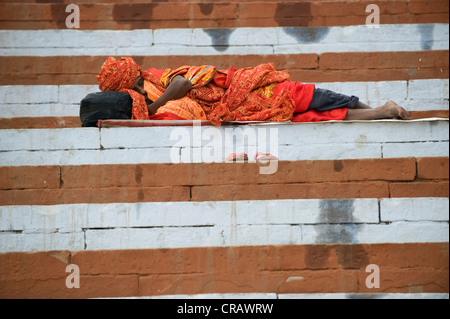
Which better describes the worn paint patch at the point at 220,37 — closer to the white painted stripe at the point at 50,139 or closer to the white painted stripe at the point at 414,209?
the white painted stripe at the point at 50,139

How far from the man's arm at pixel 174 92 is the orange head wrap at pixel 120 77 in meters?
0.08

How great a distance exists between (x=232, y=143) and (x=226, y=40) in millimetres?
1579

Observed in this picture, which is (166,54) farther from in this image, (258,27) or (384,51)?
(384,51)

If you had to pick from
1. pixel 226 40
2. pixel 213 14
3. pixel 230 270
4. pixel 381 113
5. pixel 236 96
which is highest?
pixel 213 14

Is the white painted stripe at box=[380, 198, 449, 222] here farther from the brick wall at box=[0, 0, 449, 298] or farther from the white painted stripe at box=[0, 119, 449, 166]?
the white painted stripe at box=[0, 119, 449, 166]

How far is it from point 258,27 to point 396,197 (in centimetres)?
221

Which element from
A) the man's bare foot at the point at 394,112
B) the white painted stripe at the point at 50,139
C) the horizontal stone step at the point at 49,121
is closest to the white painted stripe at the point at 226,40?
the horizontal stone step at the point at 49,121

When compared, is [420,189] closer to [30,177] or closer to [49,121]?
[30,177]

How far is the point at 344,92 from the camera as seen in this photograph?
4.98 meters

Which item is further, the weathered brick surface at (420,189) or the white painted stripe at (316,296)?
the weathered brick surface at (420,189)

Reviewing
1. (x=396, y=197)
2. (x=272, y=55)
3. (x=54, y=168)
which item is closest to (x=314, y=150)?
(x=396, y=197)

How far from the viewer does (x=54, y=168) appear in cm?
390

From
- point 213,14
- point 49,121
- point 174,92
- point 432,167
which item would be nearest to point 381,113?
point 432,167

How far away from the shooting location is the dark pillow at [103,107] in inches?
161
